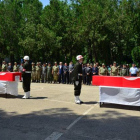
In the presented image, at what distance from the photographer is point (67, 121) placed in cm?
655

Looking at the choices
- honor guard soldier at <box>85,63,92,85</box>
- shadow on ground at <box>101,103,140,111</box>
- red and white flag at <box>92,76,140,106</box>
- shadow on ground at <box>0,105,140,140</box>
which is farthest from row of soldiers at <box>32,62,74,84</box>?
shadow on ground at <box>0,105,140,140</box>

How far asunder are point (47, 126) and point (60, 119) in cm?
76

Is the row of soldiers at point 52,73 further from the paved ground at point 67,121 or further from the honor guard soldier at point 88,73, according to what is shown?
the paved ground at point 67,121

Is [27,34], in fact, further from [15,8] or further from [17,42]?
[15,8]

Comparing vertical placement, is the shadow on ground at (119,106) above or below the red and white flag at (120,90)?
below

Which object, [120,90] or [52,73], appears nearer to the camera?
[120,90]

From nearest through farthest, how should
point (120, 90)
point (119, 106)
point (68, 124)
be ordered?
1. point (68, 124)
2. point (120, 90)
3. point (119, 106)

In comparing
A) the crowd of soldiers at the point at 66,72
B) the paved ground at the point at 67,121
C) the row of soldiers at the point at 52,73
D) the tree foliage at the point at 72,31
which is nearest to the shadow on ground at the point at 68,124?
the paved ground at the point at 67,121

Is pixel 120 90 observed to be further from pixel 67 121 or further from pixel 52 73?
pixel 52 73

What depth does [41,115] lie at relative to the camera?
23.6 feet

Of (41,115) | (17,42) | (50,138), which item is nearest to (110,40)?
(17,42)

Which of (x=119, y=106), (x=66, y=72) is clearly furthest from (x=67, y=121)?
(x=66, y=72)

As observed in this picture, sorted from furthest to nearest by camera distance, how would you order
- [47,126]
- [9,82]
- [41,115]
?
1. [9,82]
2. [41,115]
3. [47,126]

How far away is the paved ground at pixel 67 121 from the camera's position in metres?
5.38
